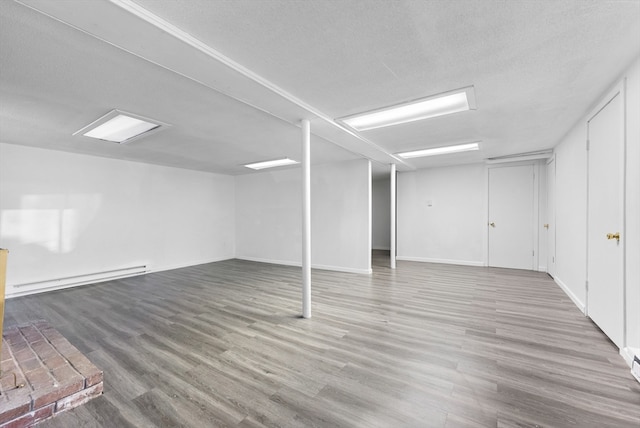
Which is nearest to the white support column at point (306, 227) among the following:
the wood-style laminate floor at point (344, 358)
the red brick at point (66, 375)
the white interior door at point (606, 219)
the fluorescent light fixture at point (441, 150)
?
the wood-style laminate floor at point (344, 358)

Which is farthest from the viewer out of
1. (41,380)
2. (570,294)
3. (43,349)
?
(570,294)

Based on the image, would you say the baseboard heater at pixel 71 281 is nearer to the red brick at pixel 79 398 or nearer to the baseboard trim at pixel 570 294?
the red brick at pixel 79 398

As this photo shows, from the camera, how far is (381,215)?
1018 centimetres

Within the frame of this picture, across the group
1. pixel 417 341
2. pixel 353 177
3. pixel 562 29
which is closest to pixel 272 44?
pixel 562 29

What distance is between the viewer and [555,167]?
522 cm

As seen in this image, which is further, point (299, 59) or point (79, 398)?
point (299, 59)

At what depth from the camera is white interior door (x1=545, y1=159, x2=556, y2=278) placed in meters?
5.32

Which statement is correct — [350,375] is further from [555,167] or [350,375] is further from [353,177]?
Result: [555,167]

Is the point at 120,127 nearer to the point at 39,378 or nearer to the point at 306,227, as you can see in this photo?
the point at 306,227

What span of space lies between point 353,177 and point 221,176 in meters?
4.31

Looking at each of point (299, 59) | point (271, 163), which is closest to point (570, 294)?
point (299, 59)

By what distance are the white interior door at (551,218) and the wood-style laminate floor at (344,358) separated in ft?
4.35

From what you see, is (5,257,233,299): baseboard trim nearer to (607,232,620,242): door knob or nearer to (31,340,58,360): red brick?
(31,340,58,360): red brick

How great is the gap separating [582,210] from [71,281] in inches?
340
